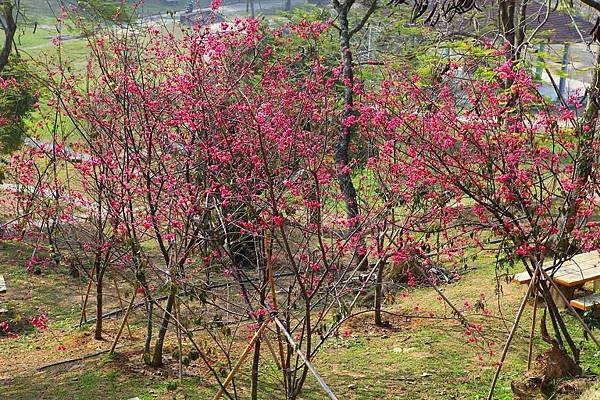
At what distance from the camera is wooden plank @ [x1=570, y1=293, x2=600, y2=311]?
20.1 ft

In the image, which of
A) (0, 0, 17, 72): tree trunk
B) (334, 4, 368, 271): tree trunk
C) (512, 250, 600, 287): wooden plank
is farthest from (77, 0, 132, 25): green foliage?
(512, 250, 600, 287): wooden plank

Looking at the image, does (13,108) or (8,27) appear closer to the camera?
(8,27)

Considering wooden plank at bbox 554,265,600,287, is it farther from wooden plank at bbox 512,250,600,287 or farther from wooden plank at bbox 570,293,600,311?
wooden plank at bbox 570,293,600,311

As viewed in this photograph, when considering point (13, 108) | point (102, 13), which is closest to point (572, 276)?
point (102, 13)

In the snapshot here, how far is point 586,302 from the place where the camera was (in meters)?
6.23

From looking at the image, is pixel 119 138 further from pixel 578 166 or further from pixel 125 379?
pixel 578 166

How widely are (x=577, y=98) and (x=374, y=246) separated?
1.74 meters

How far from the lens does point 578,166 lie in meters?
4.68

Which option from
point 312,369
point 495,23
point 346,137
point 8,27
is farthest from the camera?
point 495,23

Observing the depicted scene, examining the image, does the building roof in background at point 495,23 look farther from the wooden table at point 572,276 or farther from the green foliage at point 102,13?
the green foliage at point 102,13

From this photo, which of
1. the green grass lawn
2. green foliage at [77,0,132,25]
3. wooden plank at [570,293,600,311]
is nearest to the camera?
the green grass lawn

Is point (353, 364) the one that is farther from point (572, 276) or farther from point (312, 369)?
point (312, 369)


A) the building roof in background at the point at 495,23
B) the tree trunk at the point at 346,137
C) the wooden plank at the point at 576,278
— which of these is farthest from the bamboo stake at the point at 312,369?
the wooden plank at the point at 576,278

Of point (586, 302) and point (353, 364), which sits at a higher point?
point (586, 302)
